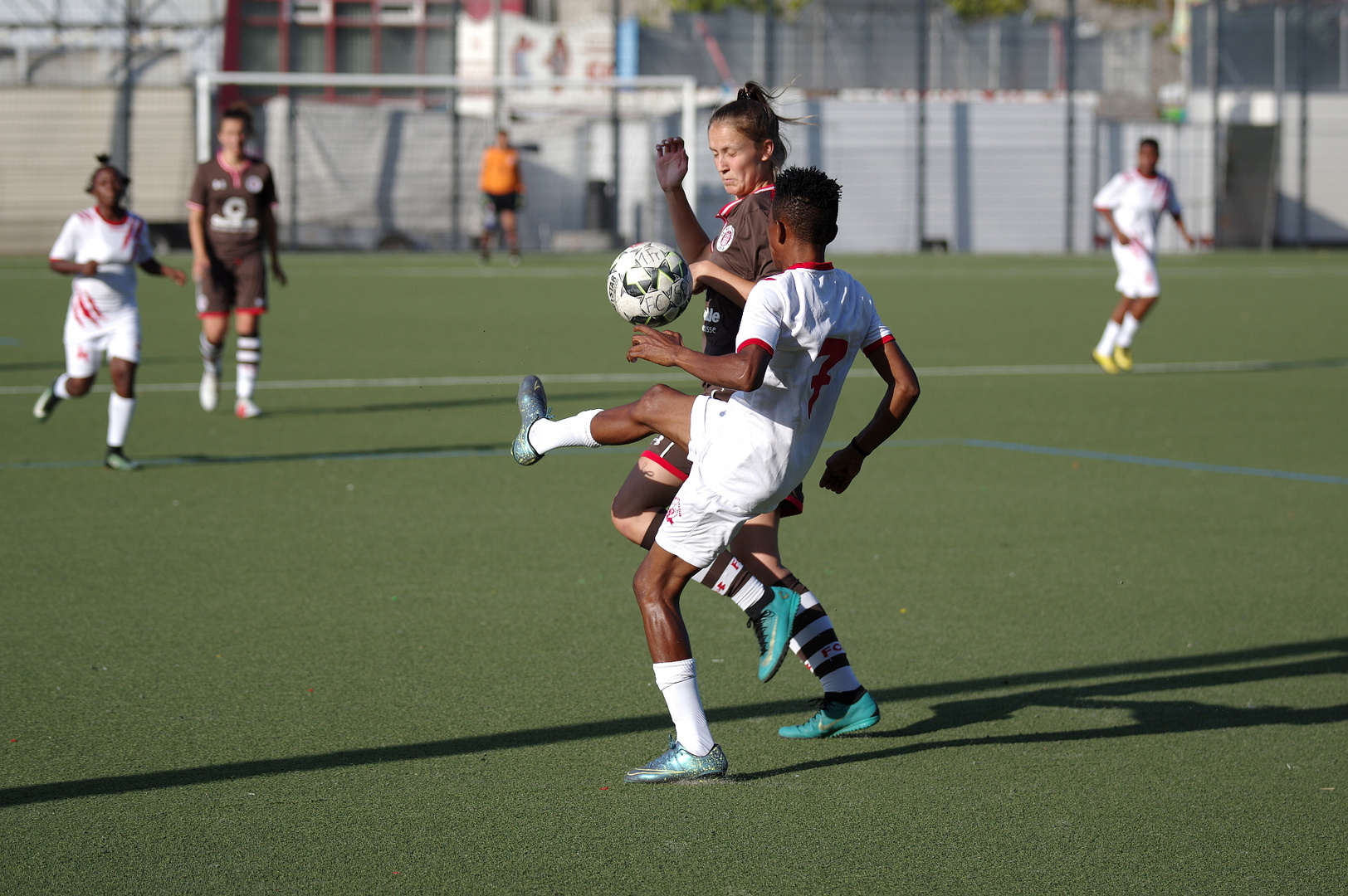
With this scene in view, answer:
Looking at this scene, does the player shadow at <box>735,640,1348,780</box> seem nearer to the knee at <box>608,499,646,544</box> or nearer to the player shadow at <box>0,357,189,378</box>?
the knee at <box>608,499,646,544</box>

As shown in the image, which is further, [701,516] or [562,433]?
[562,433]

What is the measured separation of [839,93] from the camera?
37.2 meters

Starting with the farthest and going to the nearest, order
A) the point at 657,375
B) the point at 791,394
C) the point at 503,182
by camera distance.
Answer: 1. the point at 503,182
2. the point at 657,375
3. the point at 791,394

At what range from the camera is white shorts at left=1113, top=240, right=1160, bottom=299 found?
14961 millimetres

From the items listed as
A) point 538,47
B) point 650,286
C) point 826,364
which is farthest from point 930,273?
point 826,364

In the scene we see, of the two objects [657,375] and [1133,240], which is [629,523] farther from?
[1133,240]

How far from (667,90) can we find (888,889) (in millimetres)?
35196

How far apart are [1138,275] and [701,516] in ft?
39.5

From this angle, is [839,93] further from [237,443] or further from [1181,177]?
[237,443]

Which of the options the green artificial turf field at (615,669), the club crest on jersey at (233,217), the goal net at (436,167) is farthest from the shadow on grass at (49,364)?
the goal net at (436,167)

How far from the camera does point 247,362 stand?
11.6m

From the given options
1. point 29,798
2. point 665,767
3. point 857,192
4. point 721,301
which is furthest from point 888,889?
point 857,192

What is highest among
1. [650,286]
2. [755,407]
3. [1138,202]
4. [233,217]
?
[1138,202]

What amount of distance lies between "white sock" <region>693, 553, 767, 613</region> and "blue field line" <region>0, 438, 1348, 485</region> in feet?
16.2
